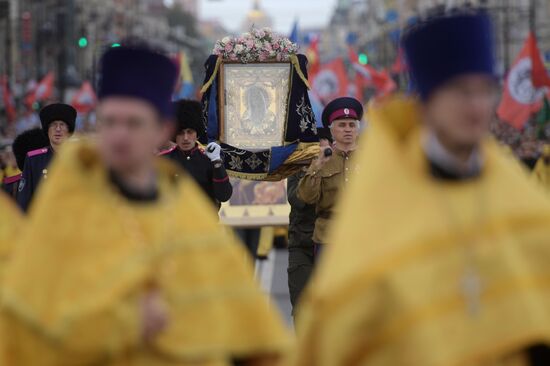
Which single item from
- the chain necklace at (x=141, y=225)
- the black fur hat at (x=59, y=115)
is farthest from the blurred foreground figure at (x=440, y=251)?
the black fur hat at (x=59, y=115)

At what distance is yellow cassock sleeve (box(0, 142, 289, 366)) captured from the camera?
15.2ft

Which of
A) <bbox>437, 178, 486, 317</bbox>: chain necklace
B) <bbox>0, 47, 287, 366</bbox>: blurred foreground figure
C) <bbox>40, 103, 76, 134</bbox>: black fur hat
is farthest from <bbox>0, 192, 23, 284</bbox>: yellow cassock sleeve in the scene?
<bbox>40, 103, 76, 134</bbox>: black fur hat

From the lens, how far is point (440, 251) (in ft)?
14.9

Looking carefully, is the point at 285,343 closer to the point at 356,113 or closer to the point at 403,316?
the point at 403,316

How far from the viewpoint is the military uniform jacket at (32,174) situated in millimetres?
10062

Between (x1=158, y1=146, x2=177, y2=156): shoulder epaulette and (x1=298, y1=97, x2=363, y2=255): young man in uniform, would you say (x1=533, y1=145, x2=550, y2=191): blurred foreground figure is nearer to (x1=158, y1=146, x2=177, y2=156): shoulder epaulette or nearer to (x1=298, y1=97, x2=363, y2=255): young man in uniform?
(x1=298, y1=97, x2=363, y2=255): young man in uniform

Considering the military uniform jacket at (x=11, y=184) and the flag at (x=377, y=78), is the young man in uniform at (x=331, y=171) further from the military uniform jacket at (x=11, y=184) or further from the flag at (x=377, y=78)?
the flag at (x=377, y=78)

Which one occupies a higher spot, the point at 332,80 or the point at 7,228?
the point at 7,228

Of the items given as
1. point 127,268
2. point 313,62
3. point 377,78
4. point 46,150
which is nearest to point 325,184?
point 46,150

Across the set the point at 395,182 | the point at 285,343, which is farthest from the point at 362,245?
the point at 285,343

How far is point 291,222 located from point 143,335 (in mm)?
6738

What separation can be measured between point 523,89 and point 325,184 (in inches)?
670

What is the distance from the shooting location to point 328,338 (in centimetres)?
456

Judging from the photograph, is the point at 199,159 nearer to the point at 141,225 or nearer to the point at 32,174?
the point at 32,174
